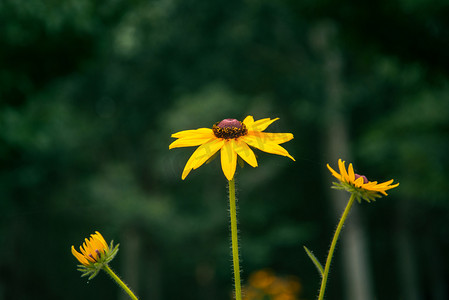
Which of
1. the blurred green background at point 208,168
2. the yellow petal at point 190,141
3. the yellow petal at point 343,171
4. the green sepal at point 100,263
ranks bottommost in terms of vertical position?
the green sepal at point 100,263

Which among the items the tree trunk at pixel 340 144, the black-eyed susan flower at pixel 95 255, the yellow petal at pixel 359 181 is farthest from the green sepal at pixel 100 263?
the tree trunk at pixel 340 144

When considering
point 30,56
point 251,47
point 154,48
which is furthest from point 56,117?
point 251,47

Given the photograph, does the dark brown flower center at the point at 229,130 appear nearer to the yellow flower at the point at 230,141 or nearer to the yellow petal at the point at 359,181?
the yellow flower at the point at 230,141

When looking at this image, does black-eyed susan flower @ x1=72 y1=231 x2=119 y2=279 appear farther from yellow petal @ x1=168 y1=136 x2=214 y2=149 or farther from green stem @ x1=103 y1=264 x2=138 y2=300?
yellow petal @ x1=168 y1=136 x2=214 y2=149

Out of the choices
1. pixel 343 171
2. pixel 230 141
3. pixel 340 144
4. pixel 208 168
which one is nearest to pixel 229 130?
pixel 230 141

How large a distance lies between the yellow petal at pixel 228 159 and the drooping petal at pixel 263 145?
0.03 metres

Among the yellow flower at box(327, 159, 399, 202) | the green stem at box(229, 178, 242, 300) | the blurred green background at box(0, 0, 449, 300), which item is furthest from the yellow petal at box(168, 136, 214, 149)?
the blurred green background at box(0, 0, 449, 300)

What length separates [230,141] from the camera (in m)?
0.96

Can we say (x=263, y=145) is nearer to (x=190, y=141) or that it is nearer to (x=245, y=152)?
(x=245, y=152)

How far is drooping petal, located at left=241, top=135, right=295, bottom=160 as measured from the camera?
90 centimetres

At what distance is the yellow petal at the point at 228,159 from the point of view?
2.89ft

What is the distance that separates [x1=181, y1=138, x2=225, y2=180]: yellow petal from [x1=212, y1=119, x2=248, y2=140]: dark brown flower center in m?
0.01

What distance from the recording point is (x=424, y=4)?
473 cm

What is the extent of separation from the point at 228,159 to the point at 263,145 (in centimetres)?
6
